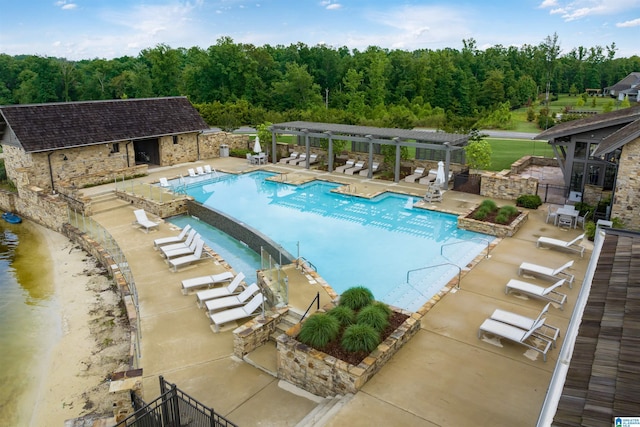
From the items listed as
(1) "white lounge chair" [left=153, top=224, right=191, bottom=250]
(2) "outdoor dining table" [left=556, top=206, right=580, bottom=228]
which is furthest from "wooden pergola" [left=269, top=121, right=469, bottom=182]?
(1) "white lounge chair" [left=153, top=224, right=191, bottom=250]

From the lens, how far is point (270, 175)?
2814 centimetres

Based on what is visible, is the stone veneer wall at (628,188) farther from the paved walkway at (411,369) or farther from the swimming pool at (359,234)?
the swimming pool at (359,234)

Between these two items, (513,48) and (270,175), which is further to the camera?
(513,48)

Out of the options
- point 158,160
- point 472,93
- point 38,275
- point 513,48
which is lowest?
point 38,275

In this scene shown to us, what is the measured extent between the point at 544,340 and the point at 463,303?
229 centimetres

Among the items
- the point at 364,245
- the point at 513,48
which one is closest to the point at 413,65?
the point at 513,48

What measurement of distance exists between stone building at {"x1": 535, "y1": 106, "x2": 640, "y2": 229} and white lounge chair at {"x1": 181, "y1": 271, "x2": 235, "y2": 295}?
525 inches

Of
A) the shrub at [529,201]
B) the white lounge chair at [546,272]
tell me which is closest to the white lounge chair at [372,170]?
the shrub at [529,201]

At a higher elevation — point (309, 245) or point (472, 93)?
point (472, 93)

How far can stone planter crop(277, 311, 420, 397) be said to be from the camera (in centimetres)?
854

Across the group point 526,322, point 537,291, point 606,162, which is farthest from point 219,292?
point 606,162

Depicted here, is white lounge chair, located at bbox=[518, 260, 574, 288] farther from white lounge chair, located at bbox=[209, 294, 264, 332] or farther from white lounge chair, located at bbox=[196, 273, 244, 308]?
white lounge chair, located at bbox=[196, 273, 244, 308]

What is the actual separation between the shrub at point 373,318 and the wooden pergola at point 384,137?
14.9 metres

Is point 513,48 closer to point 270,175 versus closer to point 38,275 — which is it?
point 270,175
